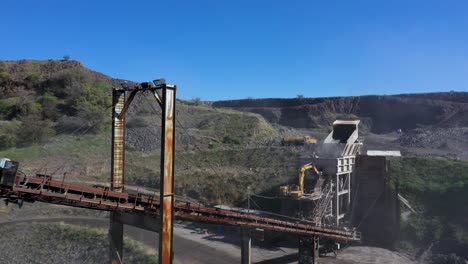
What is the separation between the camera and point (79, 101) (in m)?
49.7

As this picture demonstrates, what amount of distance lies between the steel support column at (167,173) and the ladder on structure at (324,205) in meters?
12.9

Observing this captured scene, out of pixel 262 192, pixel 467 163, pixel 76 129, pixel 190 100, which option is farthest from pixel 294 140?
Answer: pixel 190 100

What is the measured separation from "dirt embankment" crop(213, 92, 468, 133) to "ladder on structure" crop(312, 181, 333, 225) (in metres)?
42.3

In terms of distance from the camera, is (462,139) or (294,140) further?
(462,139)

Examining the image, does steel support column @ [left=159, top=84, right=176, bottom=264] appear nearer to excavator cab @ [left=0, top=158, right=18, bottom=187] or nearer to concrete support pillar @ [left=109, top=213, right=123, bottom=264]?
concrete support pillar @ [left=109, top=213, right=123, bottom=264]

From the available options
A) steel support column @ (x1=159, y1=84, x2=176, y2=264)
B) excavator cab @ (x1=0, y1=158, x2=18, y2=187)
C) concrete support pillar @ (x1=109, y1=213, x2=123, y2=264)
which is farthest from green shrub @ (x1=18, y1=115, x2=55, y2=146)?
steel support column @ (x1=159, y1=84, x2=176, y2=264)

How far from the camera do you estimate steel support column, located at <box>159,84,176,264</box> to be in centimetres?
1070

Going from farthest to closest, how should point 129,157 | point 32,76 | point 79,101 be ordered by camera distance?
point 32,76 < point 79,101 < point 129,157

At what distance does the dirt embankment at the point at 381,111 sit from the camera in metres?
61.6

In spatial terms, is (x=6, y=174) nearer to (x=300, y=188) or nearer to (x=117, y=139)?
(x=117, y=139)

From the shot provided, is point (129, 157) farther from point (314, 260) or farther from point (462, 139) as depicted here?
point (462, 139)

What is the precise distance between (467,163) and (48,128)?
40900 mm

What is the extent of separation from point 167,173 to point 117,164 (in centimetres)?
370

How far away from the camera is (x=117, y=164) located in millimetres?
13664
